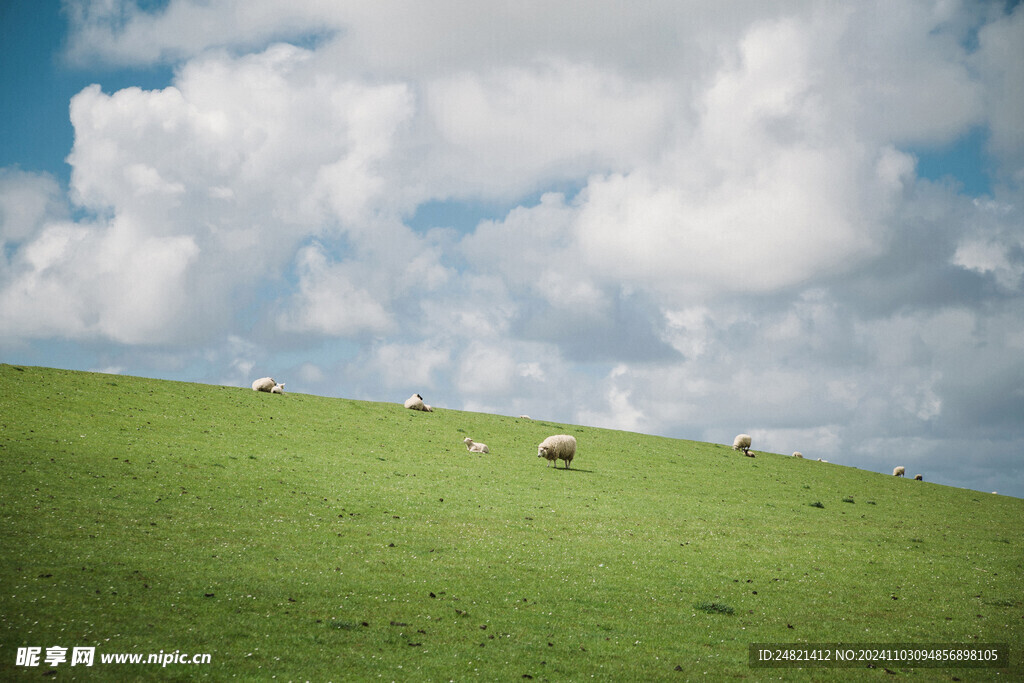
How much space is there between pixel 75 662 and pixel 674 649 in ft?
46.9

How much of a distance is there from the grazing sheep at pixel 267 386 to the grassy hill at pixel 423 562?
51.6 ft

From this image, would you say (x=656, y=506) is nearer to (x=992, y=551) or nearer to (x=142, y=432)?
(x=992, y=551)

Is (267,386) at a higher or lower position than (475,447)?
higher


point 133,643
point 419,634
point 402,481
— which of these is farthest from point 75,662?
point 402,481

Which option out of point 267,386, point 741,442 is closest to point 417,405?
point 267,386

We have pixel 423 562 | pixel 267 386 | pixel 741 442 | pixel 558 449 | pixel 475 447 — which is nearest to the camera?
pixel 423 562

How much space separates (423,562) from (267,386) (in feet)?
147

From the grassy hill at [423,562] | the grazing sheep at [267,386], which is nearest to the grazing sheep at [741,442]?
the grassy hill at [423,562]

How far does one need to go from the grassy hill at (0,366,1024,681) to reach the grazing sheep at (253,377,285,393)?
1572 cm

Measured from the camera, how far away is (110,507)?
74.7 feet

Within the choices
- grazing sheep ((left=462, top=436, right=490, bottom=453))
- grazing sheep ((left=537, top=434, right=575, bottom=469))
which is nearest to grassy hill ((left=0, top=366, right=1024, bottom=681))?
grazing sheep ((left=462, top=436, right=490, bottom=453))

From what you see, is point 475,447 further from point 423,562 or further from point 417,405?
point 423,562

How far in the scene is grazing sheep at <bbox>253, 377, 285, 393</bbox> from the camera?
195ft

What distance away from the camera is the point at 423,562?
816 inches
